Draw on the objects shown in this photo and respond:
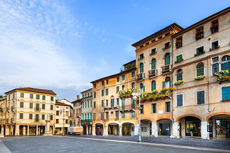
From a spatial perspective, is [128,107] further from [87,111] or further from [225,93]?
[225,93]

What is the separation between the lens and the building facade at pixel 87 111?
6317 centimetres

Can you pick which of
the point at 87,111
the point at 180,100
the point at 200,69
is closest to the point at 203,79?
the point at 200,69

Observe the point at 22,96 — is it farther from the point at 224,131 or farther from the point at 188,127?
the point at 224,131

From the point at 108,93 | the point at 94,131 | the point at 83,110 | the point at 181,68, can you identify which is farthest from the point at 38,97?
the point at 181,68

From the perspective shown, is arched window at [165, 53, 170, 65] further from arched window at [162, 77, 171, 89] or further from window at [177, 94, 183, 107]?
window at [177, 94, 183, 107]

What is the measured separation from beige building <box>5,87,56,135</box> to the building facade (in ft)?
33.5

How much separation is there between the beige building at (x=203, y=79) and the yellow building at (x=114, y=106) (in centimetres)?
1264

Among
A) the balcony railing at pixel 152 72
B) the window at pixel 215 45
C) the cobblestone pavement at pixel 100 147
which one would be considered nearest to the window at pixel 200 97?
the cobblestone pavement at pixel 100 147

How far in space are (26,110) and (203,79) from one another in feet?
176

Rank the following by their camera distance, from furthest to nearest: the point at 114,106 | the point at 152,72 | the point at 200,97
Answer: the point at 114,106 < the point at 152,72 < the point at 200,97

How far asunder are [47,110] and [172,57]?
48.9 meters

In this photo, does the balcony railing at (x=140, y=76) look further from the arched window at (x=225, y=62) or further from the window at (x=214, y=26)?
the arched window at (x=225, y=62)

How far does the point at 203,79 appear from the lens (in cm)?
3183

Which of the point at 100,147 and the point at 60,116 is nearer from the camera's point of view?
the point at 100,147
